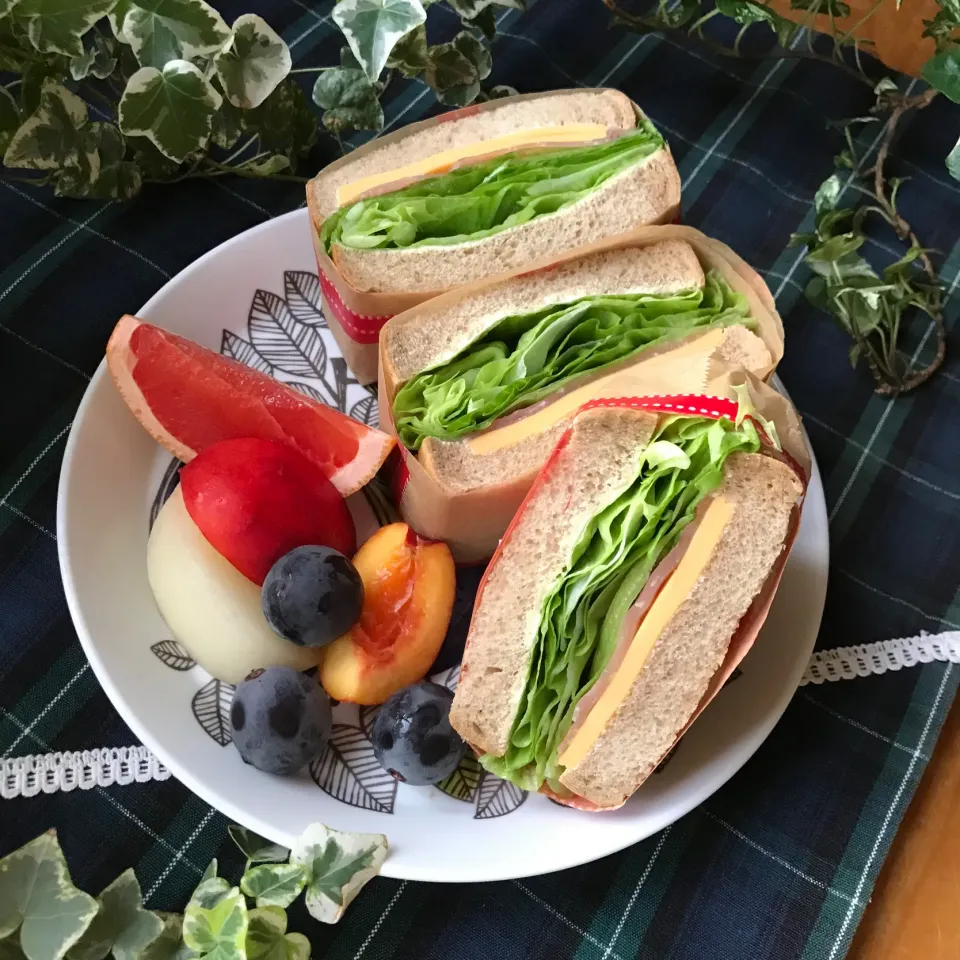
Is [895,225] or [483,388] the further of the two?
[895,225]

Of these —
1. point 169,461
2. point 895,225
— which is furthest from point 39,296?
point 895,225

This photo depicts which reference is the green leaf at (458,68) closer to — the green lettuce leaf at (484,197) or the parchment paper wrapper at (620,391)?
the green lettuce leaf at (484,197)

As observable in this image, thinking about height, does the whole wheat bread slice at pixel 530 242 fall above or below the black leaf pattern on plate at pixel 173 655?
above

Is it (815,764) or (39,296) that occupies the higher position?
(39,296)

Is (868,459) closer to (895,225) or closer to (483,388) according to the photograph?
(895,225)

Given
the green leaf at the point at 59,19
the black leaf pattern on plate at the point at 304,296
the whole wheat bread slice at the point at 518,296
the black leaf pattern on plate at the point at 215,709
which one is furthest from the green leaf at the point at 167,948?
the green leaf at the point at 59,19
